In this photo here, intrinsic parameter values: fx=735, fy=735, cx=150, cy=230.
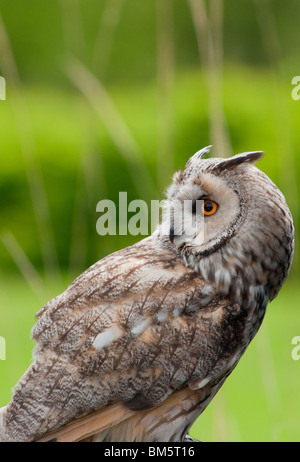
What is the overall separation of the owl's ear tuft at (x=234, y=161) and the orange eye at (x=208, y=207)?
2.8 inches

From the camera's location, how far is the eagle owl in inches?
61.2

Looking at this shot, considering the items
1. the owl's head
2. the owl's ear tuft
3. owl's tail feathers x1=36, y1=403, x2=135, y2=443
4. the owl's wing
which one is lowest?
owl's tail feathers x1=36, y1=403, x2=135, y2=443

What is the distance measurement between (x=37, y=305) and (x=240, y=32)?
10.8 ft

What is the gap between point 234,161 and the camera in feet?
5.22

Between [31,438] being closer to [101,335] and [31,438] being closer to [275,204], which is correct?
[101,335]

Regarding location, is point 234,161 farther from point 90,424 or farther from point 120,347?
point 90,424

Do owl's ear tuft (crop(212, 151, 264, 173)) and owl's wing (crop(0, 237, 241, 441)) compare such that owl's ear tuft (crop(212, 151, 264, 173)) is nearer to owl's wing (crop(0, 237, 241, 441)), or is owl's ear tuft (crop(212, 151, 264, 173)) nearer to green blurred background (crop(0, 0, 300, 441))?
owl's wing (crop(0, 237, 241, 441))

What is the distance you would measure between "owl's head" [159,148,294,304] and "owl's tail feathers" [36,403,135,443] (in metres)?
0.34

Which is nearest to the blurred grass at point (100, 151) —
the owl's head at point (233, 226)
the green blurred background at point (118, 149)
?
the green blurred background at point (118, 149)

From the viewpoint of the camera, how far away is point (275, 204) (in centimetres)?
158

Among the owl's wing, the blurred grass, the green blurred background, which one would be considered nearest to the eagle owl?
the owl's wing

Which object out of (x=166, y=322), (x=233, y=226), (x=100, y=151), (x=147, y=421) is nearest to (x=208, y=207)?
(x=233, y=226)

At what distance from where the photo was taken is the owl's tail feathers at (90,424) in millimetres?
1564
